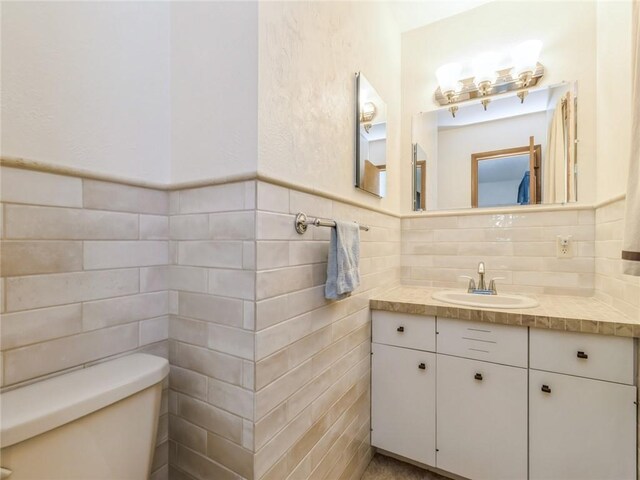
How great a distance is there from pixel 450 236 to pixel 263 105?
Result: 1.49 metres

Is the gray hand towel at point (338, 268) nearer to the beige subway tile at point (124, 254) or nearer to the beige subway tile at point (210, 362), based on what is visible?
the beige subway tile at point (210, 362)

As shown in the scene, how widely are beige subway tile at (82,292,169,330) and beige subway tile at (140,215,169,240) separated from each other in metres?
0.18

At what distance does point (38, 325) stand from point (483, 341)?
1.53 metres

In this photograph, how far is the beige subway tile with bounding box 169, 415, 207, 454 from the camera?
36.5 inches

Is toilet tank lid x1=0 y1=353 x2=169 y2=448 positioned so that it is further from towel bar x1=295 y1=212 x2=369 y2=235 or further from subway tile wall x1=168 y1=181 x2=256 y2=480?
towel bar x1=295 y1=212 x2=369 y2=235

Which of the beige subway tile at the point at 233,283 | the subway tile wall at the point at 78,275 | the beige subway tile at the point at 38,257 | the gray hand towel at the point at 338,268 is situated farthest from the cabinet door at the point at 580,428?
the beige subway tile at the point at 38,257

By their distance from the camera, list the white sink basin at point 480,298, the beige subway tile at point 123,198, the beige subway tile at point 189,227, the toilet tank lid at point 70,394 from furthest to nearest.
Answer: the white sink basin at point 480,298, the beige subway tile at point 189,227, the beige subway tile at point 123,198, the toilet tank lid at point 70,394

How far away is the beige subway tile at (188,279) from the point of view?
0.92m

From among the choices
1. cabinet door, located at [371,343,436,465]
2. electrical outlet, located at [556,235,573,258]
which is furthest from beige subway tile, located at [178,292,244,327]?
electrical outlet, located at [556,235,573,258]

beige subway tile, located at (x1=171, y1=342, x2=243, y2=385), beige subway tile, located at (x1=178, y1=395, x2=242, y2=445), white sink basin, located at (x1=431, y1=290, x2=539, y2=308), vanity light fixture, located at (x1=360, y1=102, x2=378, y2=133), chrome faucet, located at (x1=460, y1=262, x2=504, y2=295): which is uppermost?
vanity light fixture, located at (x1=360, y1=102, x2=378, y2=133)

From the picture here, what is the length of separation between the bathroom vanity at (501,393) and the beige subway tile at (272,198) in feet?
2.75

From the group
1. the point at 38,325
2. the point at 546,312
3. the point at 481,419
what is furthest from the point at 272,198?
the point at 481,419

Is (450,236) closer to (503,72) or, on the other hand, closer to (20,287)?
(503,72)

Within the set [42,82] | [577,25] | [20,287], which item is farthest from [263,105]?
[577,25]
